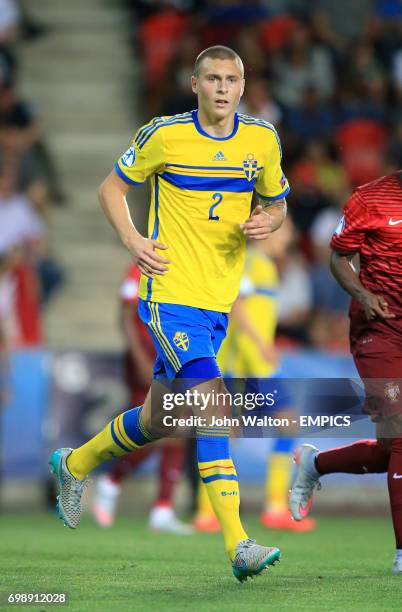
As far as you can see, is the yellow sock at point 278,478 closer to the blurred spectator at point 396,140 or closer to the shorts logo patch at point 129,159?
the shorts logo patch at point 129,159

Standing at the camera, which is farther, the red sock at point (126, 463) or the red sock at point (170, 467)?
the red sock at point (126, 463)

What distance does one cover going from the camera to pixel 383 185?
7215 mm

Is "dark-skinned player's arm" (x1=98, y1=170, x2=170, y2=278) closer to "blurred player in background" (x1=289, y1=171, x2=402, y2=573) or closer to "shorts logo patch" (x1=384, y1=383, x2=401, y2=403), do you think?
"blurred player in background" (x1=289, y1=171, x2=402, y2=573)

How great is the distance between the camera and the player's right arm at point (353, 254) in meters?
7.16

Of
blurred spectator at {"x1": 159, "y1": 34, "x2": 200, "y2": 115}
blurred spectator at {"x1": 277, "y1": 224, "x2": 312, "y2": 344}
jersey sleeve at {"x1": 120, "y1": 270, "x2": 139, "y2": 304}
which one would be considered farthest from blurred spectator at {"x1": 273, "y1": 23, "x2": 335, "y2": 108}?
jersey sleeve at {"x1": 120, "y1": 270, "x2": 139, "y2": 304}

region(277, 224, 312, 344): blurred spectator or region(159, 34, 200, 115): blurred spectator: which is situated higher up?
region(159, 34, 200, 115): blurred spectator

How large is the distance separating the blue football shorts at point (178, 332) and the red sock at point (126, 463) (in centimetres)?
421

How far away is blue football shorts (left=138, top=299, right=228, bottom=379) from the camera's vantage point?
21.7ft

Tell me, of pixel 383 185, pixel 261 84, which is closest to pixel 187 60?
pixel 261 84

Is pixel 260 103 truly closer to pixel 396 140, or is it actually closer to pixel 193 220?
pixel 396 140

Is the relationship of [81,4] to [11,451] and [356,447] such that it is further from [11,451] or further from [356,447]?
[356,447]

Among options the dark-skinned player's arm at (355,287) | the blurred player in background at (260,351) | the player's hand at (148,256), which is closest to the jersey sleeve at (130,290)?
the blurred player in background at (260,351)

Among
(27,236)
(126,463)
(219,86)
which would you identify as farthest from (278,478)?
(27,236)

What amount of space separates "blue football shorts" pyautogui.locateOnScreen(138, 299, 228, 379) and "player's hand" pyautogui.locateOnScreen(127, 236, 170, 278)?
19cm
